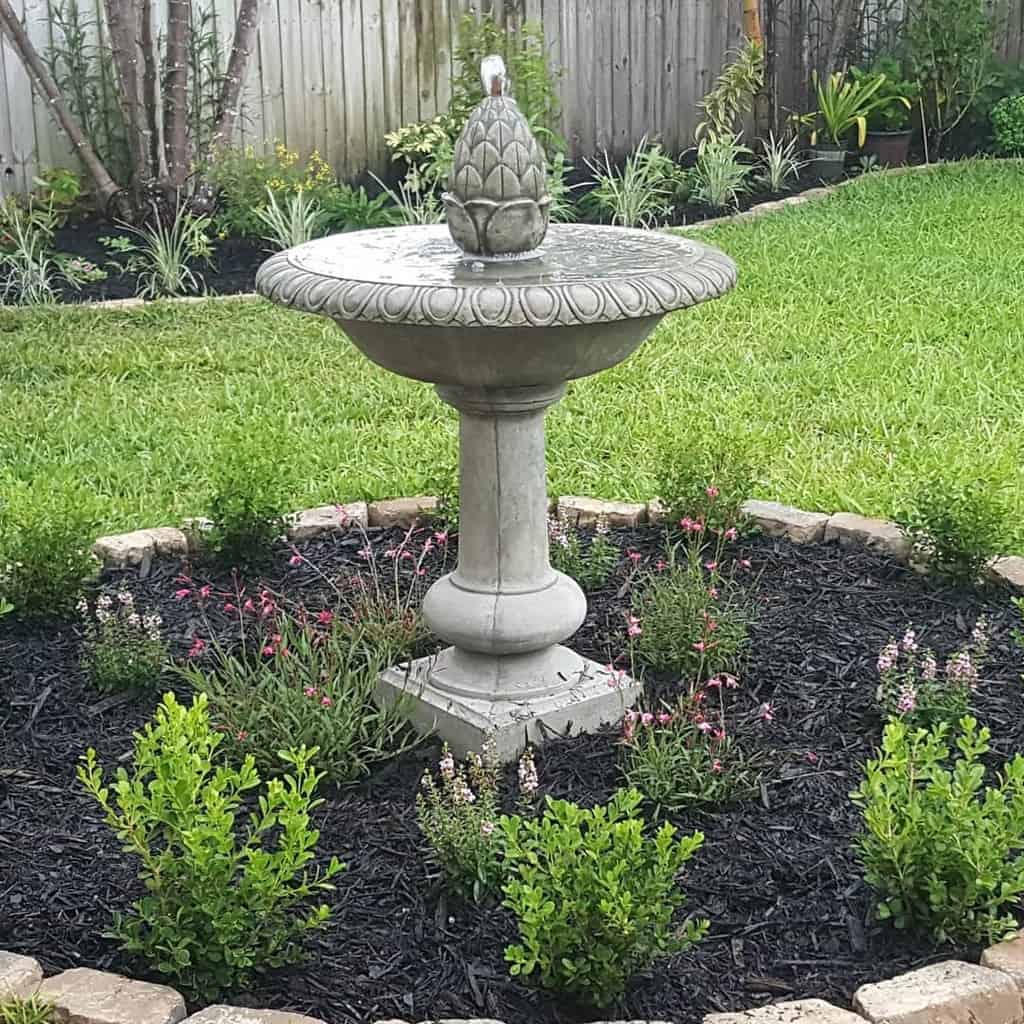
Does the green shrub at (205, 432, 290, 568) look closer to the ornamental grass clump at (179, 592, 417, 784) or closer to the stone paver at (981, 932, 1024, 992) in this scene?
the ornamental grass clump at (179, 592, 417, 784)

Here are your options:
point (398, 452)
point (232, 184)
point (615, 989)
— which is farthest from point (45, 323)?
point (615, 989)

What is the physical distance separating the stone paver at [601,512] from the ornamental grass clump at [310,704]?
1262 mm

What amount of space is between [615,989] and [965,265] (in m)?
7.49

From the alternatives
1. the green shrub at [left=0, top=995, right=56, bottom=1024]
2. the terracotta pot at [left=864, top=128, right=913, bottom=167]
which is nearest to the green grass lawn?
the green shrub at [left=0, top=995, right=56, bottom=1024]

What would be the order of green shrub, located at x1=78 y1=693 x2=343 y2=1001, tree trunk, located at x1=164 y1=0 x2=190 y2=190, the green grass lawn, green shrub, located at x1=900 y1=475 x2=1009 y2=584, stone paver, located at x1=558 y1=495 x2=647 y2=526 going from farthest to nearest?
tree trunk, located at x1=164 y1=0 x2=190 y2=190
the green grass lawn
stone paver, located at x1=558 y1=495 x2=647 y2=526
green shrub, located at x1=900 y1=475 x2=1009 y2=584
green shrub, located at x1=78 y1=693 x2=343 y2=1001

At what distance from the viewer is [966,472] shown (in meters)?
5.51

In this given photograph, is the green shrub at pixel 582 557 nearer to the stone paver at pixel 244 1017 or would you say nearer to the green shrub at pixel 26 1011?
the stone paver at pixel 244 1017

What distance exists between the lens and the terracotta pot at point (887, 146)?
12.7 metres

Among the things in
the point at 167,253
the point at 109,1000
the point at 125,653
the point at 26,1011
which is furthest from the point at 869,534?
the point at 167,253

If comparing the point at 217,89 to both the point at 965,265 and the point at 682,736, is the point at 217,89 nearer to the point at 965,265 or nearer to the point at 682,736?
the point at 965,265

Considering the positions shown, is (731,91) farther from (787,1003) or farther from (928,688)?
(787,1003)

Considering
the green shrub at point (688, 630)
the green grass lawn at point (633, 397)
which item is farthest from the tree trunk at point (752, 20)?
the green shrub at point (688, 630)

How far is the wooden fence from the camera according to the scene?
998cm

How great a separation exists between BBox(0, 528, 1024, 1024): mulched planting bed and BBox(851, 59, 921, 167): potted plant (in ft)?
29.1
